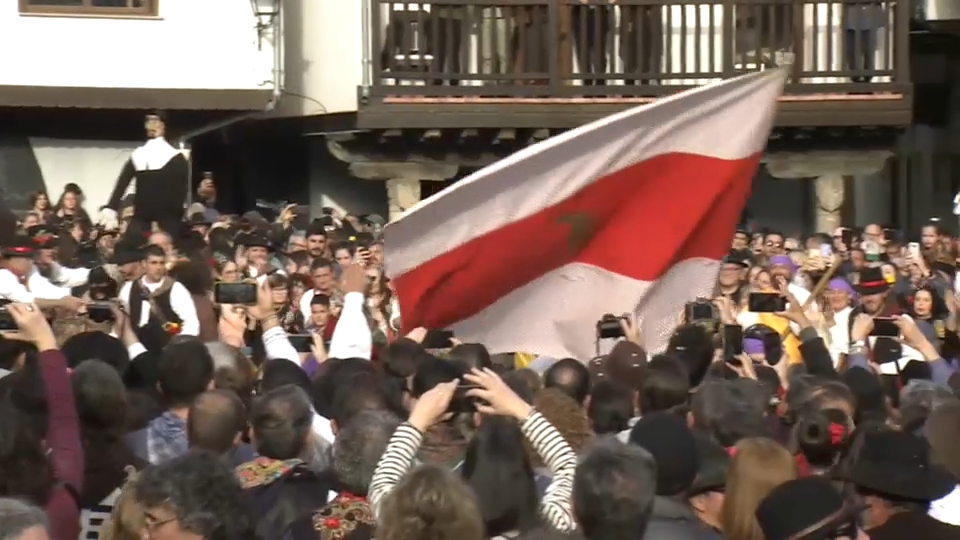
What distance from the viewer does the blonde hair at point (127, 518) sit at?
186 inches

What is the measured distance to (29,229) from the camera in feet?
45.7

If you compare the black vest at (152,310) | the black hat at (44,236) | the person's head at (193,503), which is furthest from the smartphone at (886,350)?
the black hat at (44,236)

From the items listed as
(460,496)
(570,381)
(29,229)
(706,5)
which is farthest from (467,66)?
(460,496)

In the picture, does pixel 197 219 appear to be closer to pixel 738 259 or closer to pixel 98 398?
pixel 738 259

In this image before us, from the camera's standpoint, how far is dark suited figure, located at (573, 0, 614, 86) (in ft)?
62.3

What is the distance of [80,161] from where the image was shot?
766 inches

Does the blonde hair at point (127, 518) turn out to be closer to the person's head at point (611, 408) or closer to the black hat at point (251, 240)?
the person's head at point (611, 408)

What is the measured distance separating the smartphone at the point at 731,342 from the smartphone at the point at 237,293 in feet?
6.97

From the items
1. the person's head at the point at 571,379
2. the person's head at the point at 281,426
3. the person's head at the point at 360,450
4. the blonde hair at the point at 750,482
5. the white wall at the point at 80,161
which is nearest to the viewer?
the blonde hair at the point at 750,482

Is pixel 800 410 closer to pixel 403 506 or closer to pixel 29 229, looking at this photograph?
pixel 403 506

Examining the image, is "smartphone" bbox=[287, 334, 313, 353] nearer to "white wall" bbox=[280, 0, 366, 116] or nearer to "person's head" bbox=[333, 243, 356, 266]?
"person's head" bbox=[333, 243, 356, 266]

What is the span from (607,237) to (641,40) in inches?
428

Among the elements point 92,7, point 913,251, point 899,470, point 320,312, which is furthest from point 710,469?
point 92,7

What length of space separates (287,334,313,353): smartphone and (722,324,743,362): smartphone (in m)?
1.94
